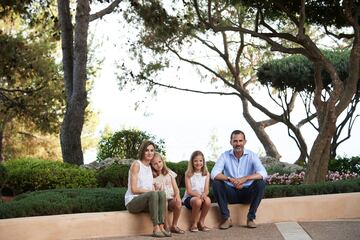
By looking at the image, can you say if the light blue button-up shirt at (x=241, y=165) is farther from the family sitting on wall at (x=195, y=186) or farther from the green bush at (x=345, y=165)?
the green bush at (x=345, y=165)

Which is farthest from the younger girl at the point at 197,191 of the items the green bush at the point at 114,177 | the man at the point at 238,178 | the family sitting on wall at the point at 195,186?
the green bush at the point at 114,177

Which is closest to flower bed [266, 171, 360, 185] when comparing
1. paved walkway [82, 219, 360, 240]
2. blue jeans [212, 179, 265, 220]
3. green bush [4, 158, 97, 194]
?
green bush [4, 158, 97, 194]

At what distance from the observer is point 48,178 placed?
14.1 m

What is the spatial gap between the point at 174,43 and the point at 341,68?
6.33 meters

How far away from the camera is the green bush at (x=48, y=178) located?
1407cm

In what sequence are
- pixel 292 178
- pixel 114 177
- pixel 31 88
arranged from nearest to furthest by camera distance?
pixel 114 177 → pixel 292 178 → pixel 31 88

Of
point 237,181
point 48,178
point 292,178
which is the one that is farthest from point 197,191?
point 292,178

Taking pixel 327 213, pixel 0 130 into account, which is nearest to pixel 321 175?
pixel 327 213

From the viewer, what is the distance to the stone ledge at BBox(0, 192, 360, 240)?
7859 mm

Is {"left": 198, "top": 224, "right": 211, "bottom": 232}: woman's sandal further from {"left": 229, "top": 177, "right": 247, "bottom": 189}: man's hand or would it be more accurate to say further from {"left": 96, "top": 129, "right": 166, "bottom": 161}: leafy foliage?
{"left": 96, "top": 129, "right": 166, "bottom": 161}: leafy foliage

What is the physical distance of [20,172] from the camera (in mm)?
14422

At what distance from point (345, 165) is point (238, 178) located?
9009 mm

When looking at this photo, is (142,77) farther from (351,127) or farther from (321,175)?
(321,175)

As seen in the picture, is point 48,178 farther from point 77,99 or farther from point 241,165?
point 241,165
